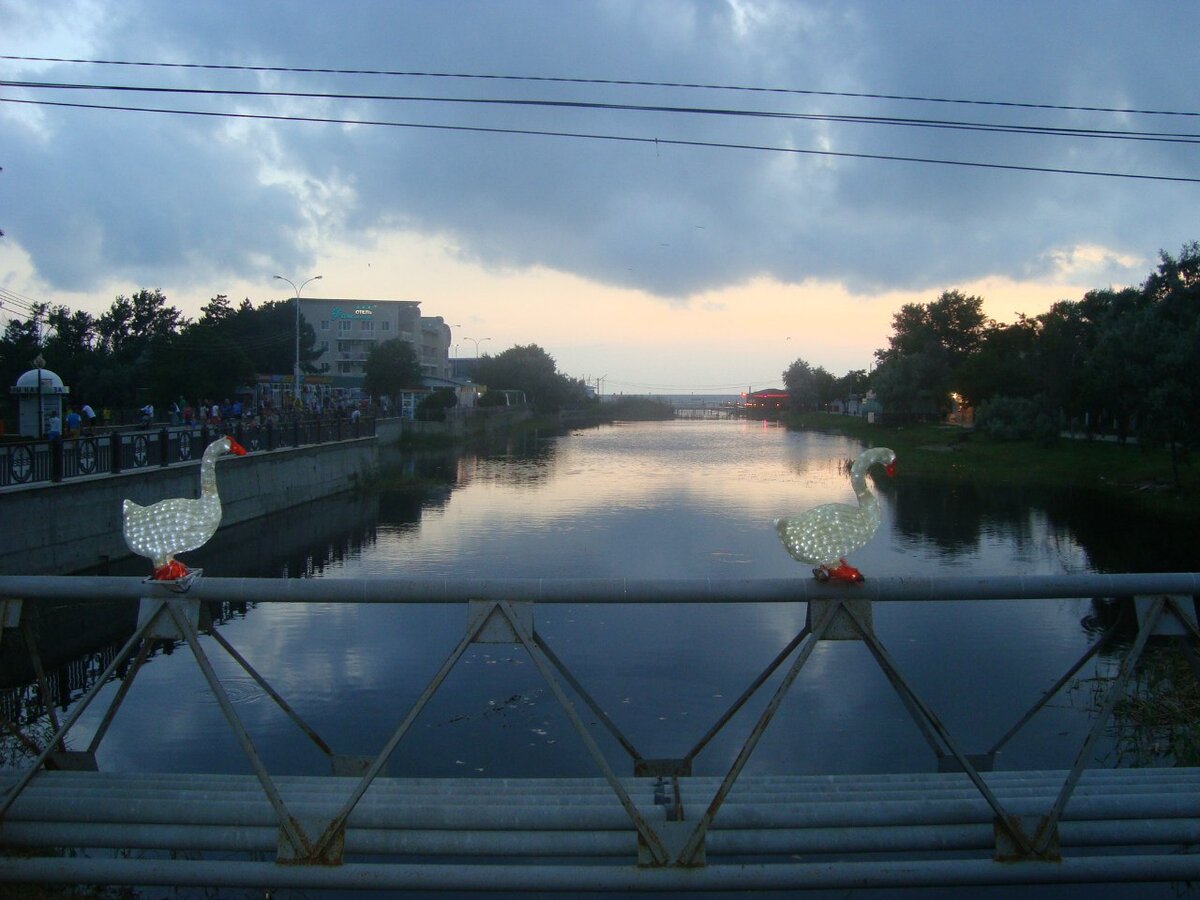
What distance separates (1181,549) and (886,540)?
6189 mm

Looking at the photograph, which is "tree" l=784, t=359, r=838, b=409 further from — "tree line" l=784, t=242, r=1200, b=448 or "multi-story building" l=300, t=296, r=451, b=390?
"multi-story building" l=300, t=296, r=451, b=390

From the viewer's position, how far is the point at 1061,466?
40.4 m

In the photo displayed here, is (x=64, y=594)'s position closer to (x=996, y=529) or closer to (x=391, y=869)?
(x=391, y=869)

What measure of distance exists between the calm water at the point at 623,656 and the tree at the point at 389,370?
4088cm

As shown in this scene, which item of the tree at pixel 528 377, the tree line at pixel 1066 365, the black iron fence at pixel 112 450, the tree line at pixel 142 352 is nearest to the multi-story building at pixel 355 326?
the tree at pixel 528 377

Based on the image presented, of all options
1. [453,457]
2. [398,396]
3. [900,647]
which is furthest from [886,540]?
[398,396]

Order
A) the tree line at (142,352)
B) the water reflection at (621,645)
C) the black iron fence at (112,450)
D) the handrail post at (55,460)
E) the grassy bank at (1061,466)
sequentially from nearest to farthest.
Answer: the water reflection at (621,645) < the black iron fence at (112,450) < the handrail post at (55,460) < the grassy bank at (1061,466) < the tree line at (142,352)

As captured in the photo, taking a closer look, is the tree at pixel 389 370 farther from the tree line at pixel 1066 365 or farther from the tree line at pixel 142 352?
the tree line at pixel 1066 365

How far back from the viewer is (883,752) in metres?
9.30

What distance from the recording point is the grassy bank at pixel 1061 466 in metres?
30.0

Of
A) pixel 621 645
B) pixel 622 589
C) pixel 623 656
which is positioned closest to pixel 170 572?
pixel 622 589

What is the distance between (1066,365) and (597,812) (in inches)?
1976

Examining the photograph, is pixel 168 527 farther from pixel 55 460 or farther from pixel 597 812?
pixel 55 460

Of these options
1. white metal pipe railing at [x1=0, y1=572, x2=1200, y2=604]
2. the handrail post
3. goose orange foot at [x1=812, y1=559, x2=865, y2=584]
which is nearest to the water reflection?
the handrail post
